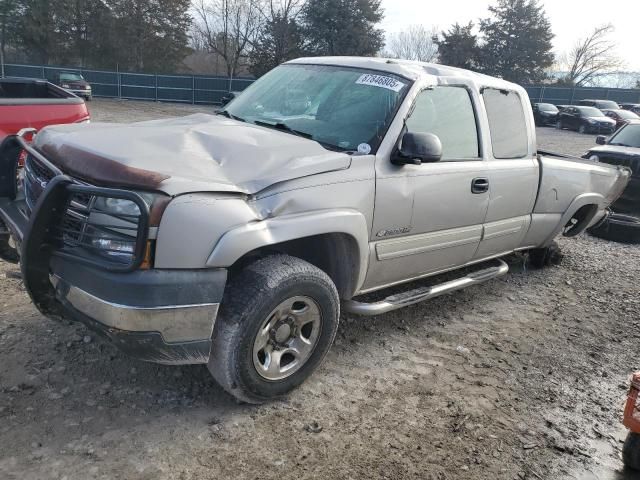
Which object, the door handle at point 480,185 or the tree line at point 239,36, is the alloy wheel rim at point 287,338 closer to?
the door handle at point 480,185

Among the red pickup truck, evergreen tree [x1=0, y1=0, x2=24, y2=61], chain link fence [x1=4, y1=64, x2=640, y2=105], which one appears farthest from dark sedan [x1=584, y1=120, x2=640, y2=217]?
evergreen tree [x1=0, y1=0, x2=24, y2=61]

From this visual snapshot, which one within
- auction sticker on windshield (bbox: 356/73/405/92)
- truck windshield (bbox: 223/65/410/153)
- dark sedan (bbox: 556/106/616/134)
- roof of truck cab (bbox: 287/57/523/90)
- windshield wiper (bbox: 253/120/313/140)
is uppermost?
roof of truck cab (bbox: 287/57/523/90)

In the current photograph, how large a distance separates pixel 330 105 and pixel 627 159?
6885 mm

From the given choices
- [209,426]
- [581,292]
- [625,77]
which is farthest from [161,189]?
[625,77]

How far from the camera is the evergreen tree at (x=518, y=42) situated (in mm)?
44531

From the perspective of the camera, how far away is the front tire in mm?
2842

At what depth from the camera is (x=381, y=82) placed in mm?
3861

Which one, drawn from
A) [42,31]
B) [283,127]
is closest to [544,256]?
[283,127]

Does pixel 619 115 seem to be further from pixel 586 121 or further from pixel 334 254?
pixel 334 254

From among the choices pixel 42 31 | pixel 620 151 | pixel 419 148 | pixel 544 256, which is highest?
pixel 42 31

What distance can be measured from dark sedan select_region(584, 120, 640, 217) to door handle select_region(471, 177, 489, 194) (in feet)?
18.6

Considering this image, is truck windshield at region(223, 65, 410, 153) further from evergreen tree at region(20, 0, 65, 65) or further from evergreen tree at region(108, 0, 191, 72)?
evergreen tree at region(20, 0, 65, 65)

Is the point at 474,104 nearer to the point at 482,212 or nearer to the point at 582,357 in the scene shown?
the point at 482,212

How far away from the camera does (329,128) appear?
372cm
